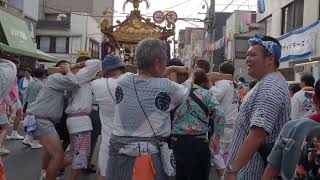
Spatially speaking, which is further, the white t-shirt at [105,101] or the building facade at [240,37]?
the building facade at [240,37]

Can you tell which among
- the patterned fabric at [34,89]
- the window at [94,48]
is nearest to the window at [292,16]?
the patterned fabric at [34,89]

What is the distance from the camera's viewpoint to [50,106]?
6348 mm

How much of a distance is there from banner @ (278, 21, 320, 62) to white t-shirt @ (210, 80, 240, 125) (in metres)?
7.37

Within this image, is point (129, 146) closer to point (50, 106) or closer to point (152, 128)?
point (152, 128)

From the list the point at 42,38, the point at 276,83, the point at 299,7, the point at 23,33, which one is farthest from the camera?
the point at 42,38

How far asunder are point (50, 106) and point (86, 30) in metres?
38.4

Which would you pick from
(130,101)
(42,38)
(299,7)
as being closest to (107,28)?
(299,7)

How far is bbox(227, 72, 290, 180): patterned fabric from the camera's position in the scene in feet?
11.0

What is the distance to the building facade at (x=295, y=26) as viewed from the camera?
1431cm

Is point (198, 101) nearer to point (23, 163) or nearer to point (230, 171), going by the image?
point (230, 171)

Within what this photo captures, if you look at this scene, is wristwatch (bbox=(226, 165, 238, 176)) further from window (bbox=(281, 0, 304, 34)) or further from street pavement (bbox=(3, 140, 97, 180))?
window (bbox=(281, 0, 304, 34))

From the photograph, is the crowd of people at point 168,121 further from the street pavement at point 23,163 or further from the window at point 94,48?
the window at point 94,48

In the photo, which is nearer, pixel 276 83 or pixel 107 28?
pixel 276 83

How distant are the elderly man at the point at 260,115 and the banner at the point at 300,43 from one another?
427 inches
